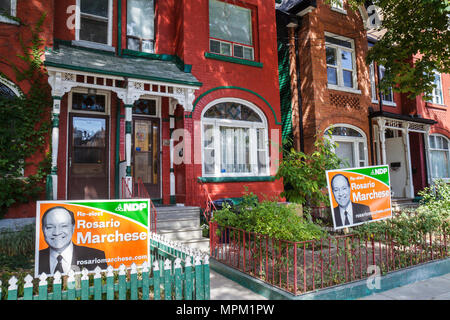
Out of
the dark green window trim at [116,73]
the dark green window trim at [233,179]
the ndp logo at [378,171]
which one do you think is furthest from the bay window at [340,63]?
the ndp logo at [378,171]

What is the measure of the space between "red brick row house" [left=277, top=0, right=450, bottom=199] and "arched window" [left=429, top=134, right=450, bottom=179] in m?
1.01

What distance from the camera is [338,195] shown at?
17.5 feet

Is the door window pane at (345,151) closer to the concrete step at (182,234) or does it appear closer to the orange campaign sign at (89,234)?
the concrete step at (182,234)

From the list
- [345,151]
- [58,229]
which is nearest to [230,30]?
[345,151]

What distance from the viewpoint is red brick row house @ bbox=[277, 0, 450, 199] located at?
12.2m

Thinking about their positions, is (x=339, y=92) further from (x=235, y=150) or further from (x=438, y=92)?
(x=438, y=92)

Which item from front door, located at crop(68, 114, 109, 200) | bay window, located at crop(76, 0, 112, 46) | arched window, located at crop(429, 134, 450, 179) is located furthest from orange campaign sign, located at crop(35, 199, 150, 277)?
arched window, located at crop(429, 134, 450, 179)

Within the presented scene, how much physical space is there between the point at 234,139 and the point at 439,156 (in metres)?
12.1

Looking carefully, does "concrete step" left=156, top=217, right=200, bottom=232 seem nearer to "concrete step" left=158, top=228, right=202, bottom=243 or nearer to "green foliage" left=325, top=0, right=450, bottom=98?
"concrete step" left=158, top=228, right=202, bottom=243

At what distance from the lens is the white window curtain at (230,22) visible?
10766 mm

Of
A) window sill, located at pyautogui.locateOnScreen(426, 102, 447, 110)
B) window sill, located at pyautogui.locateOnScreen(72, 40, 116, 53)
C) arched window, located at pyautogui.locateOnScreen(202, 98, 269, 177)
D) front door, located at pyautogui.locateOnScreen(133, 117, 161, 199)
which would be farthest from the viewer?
window sill, located at pyautogui.locateOnScreen(426, 102, 447, 110)
